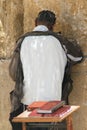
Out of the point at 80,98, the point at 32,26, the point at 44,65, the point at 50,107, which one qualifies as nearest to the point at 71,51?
the point at 44,65

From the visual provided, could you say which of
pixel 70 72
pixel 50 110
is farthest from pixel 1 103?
pixel 50 110

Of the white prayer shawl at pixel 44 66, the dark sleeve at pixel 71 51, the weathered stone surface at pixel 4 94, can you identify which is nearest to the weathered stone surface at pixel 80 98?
→ the dark sleeve at pixel 71 51

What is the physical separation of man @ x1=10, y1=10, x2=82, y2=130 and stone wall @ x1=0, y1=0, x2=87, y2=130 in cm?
51

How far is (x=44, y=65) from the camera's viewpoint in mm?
6172

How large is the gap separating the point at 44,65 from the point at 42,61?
1.9 inches

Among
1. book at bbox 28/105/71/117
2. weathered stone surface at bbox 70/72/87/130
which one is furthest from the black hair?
book at bbox 28/105/71/117

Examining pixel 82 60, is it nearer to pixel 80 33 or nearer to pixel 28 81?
pixel 80 33

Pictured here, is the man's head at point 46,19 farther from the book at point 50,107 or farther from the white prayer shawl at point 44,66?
the book at point 50,107

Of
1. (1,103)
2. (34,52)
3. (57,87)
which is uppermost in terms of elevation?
(34,52)

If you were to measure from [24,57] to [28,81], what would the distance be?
0.27 metres

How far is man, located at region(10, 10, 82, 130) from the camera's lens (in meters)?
6.18

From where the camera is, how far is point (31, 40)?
6.26 metres

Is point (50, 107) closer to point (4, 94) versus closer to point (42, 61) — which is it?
point (42, 61)

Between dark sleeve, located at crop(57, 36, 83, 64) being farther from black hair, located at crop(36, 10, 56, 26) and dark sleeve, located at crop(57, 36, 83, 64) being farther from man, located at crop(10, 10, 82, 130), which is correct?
black hair, located at crop(36, 10, 56, 26)
